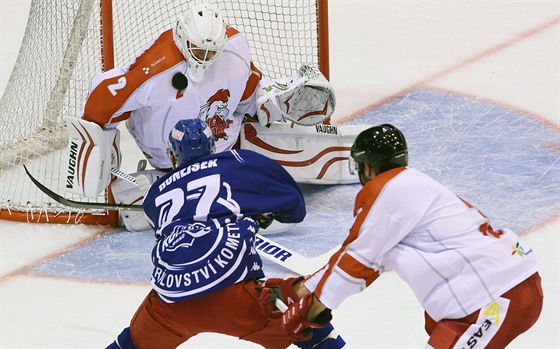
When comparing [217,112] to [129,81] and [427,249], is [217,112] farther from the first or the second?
[427,249]

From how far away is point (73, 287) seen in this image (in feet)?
14.3

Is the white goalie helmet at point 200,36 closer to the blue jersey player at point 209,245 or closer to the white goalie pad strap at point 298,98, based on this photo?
the white goalie pad strap at point 298,98

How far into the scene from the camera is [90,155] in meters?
4.62

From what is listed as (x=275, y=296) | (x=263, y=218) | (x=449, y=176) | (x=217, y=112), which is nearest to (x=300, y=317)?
(x=275, y=296)

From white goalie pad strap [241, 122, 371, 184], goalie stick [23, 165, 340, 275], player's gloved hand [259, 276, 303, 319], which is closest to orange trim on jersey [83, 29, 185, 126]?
white goalie pad strap [241, 122, 371, 184]

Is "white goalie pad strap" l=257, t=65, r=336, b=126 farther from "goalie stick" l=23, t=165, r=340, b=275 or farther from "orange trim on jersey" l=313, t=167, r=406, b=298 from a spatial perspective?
"orange trim on jersey" l=313, t=167, r=406, b=298

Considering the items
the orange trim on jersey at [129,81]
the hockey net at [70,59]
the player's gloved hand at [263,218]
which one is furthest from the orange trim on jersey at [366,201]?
the hockey net at [70,59]

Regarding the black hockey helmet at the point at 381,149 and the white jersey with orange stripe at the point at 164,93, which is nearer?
the black hockey helmet at the point at 381,149

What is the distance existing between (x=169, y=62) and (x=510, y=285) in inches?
79.0

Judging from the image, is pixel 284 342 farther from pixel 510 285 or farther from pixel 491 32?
pixel 491 32

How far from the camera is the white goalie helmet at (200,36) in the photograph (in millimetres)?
4402

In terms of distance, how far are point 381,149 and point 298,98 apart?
2066 millimetres

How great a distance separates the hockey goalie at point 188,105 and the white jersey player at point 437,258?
5.61 ft

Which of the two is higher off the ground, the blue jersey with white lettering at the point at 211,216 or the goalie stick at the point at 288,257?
the blue jersey with white lettering at the point at 211,216
